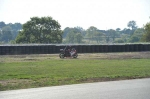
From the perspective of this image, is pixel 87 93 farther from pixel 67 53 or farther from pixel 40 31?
pixel 40 31

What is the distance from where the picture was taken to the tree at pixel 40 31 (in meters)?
62.3

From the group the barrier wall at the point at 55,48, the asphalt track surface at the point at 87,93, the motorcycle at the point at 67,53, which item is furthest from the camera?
the barrier wall at the point at 55,48

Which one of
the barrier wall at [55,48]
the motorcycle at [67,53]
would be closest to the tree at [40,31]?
the barrier wall at [55,48]

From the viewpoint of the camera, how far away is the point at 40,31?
63.8 metres

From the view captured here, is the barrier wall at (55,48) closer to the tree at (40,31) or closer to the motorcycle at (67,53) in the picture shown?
the motorcycle at (67,53)

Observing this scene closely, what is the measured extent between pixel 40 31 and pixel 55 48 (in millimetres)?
33588

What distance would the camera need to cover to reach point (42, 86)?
36.3ft

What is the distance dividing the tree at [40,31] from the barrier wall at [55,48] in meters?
31.1

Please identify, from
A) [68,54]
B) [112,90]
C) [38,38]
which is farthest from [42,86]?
[38,38]

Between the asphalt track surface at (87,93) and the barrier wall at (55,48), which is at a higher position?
the barrier wall at (55,48)

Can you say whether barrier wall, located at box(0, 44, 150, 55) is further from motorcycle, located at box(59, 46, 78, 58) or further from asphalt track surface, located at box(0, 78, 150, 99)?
asphalt track surface, located at box(0, 78, 150, 99)

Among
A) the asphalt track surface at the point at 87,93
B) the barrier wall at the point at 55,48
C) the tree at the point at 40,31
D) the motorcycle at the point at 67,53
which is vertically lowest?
the asphalt track surface at the point at 87,93

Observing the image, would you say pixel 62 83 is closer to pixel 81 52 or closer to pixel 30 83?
pixel 30 83

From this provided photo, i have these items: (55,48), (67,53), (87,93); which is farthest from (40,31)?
(87,93)
